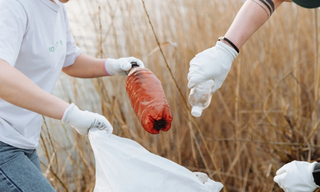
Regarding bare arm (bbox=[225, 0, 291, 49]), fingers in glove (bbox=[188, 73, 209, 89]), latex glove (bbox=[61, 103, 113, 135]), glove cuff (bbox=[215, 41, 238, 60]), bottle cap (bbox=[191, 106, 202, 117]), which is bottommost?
latex glove (bbox=[61, 103, 113, 135])

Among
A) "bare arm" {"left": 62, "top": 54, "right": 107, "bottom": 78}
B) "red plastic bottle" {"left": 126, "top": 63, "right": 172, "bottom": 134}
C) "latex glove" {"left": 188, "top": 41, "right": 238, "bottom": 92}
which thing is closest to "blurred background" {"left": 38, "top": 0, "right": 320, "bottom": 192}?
"bare arm" {"left": 62, "top": 54, "right": 107, "bottom": 78}

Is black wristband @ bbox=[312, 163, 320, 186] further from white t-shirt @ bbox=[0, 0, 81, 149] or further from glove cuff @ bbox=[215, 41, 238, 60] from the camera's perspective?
white t-shirt @ bbox=[0, 0, 81, 149]

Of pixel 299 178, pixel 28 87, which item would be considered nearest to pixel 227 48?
pixel 299 178

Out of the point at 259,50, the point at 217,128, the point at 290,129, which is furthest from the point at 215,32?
the point at 290,129

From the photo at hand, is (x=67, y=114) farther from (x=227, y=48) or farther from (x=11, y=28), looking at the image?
→ (x=227, y=48)

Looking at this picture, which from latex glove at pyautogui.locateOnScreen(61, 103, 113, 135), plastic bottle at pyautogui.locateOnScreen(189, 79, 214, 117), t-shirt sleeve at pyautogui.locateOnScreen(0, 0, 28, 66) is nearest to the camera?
t-shirt sleeve at pyautogui.locateOnScreen(0, 0, 28, 66)

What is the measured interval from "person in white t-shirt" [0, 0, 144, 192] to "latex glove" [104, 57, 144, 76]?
0.18 meters

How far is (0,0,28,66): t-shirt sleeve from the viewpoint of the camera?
77cm

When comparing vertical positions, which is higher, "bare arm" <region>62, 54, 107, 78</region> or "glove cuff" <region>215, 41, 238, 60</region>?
"glove cuff" <region>215, 41, 238, 60</region>

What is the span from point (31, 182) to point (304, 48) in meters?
2.33

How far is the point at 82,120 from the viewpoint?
0.91 m

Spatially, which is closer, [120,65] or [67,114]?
[67,114]

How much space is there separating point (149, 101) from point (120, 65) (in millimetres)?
223

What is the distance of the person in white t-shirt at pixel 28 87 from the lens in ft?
2.59
